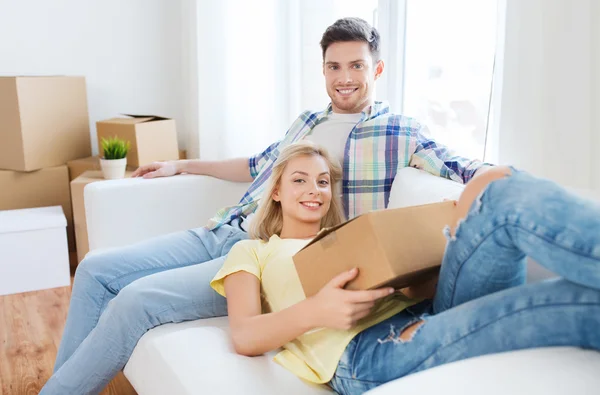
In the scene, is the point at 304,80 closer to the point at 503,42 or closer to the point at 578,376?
the point at 503,42

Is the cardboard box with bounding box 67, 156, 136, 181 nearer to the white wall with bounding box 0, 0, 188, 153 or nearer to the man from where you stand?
the white wall with bounding box 0, 0, 188, 153

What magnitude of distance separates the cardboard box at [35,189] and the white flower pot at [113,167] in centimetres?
48

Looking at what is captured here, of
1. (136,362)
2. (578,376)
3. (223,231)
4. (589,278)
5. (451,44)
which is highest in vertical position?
(451,44)

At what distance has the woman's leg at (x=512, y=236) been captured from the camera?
92cm

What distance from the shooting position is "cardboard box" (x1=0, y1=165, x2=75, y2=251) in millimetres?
3156

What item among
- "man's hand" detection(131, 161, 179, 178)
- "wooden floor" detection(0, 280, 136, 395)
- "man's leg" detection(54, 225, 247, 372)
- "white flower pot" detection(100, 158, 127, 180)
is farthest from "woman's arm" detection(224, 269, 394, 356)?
"white flower pot" detection(100, 158, 127, 180)

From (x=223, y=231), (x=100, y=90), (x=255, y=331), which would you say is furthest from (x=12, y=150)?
(x=255, y=331)

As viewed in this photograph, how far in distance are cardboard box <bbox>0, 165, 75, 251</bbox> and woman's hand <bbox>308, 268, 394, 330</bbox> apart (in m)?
2.38

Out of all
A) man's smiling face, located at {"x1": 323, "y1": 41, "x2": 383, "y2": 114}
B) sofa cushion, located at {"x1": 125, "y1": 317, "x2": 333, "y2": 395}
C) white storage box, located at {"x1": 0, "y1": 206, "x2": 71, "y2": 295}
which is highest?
man's smiling face, located at {"x1": 323, "y1": 41, "x2": 383, "y2": 114}

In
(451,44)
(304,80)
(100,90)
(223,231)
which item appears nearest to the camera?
(223,231)

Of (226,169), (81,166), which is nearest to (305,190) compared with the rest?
(226,169)

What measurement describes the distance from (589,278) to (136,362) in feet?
3.35

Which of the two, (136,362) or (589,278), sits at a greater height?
(589,278)

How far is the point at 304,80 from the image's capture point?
9.58ft
